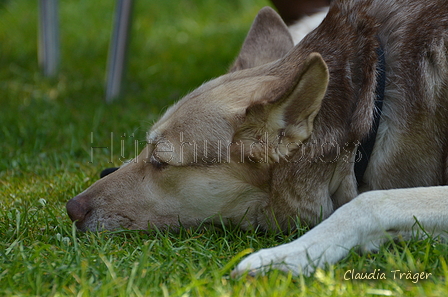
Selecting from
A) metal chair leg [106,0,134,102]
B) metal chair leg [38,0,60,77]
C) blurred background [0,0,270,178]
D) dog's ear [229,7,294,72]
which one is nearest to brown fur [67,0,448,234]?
dog's ear [229,7,294,72]

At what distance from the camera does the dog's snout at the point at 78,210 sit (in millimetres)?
2818

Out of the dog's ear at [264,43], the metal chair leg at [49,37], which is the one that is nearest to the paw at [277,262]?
the dog's ear at [264,43]

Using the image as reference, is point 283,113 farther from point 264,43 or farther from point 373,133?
point 264,43

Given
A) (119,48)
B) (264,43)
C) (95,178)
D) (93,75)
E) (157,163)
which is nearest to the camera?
(157,163)

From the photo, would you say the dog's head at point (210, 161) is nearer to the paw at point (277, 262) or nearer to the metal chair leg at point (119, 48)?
the paw at point (277, 262)

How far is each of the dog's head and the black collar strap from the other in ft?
0.97

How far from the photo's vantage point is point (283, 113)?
8.44ft

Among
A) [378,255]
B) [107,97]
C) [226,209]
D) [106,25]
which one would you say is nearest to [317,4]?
[107,97]

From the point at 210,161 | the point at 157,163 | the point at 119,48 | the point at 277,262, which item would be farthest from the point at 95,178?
the point at 119,48

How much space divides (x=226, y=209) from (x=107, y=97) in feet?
12.5

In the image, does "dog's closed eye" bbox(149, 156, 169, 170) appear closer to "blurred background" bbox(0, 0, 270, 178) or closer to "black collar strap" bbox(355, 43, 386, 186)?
"black collar strap" bbox(355, 43, 386, 186)

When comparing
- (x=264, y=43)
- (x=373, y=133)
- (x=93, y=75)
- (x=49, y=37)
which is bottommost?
(x=373, y=133)

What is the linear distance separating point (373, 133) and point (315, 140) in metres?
0.28

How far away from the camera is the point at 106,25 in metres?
9.72
